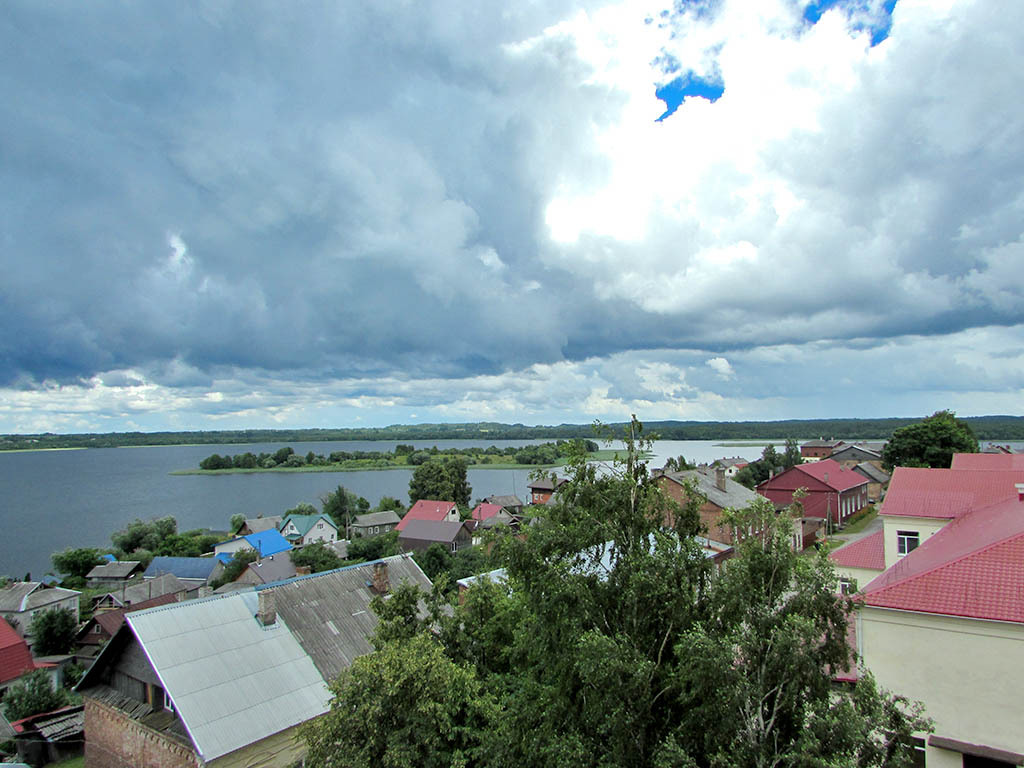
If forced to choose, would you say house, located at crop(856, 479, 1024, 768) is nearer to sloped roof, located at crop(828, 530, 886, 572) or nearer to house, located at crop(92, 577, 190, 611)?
sloped roof, located at crop(828, 530, 886, 572)

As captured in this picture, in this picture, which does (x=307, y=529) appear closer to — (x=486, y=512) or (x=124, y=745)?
(x=486, y=512)

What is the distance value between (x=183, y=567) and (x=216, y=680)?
50450 mm

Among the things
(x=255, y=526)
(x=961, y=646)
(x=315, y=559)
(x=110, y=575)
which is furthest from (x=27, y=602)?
(x=961, y=646)

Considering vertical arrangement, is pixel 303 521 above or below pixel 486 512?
below

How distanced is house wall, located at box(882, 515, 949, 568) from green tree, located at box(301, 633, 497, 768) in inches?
800

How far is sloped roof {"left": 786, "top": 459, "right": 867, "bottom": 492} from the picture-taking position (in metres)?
54.1

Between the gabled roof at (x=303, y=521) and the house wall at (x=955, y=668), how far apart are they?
76.9 meters

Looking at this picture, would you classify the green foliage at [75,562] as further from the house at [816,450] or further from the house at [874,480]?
the house at [816,450]

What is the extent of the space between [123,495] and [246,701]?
143781 millimetres

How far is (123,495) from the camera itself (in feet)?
436

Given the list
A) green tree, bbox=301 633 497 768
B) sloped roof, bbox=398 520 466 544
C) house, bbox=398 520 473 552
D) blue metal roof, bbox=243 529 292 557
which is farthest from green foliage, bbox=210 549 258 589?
green tree, bbox=301 633 497 768

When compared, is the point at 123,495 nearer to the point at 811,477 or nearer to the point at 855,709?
the point at 811,477

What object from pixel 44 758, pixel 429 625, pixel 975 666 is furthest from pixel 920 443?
pixel 44 758

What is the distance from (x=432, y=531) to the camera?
6719cm
